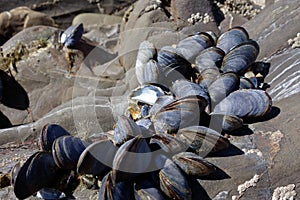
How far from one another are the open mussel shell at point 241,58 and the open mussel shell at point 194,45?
333mm

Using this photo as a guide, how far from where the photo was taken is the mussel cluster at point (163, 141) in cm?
259

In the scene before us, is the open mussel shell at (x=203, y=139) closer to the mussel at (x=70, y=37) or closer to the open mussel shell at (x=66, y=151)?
the open mussel shell at (x=66, y=151)

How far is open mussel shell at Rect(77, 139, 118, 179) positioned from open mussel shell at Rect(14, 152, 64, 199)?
0.82ft

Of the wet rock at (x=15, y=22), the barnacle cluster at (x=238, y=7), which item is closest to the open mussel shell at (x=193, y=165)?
the barnacle cluster at (x=238, y=7)

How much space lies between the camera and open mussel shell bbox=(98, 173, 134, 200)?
254 cm

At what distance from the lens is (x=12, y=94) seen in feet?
17.1

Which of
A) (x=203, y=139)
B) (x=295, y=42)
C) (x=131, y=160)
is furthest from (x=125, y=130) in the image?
(x=295, y=42)

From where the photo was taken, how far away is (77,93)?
16.4ft

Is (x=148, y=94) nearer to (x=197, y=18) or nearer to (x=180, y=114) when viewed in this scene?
(x=180, y=114)

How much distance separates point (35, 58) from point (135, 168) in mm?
3320

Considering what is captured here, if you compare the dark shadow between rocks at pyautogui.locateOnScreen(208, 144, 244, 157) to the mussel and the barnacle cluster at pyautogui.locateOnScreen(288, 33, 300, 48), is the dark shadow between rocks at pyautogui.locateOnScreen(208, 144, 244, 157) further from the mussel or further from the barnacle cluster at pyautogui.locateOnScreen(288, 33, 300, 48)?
the mussel

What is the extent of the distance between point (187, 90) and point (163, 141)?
645 millimetres

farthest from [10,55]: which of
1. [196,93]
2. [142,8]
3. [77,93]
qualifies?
[196,93]

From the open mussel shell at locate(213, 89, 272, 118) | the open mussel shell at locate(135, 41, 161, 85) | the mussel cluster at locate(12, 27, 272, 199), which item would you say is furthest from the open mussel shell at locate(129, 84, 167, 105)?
the open mussel shell at locate(213, 89, 272, 118)
